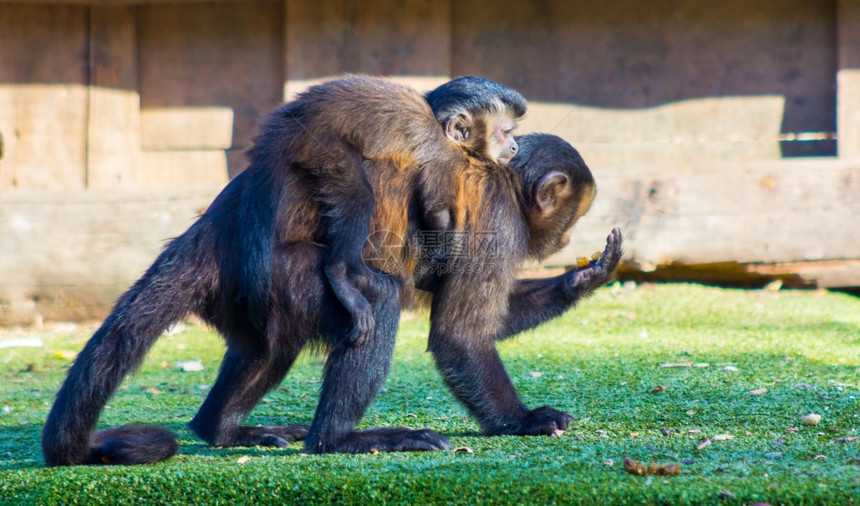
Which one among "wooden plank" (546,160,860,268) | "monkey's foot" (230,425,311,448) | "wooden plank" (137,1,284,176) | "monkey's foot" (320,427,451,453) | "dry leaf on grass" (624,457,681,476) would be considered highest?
"wooden plank" (137,1,284,176)

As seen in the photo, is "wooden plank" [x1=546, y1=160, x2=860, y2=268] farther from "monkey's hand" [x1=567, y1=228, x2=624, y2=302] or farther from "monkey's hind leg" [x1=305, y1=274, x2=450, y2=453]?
"monkey's hind leg" [x1=305, y1=274, x2=450, y2=453]

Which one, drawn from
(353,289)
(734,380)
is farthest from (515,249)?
(734,380)

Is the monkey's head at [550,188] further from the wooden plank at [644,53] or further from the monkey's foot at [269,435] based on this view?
the wooden plank at [644,53]

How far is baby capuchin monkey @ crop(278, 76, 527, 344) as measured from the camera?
11.7 ft

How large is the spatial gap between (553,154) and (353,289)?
1380mm

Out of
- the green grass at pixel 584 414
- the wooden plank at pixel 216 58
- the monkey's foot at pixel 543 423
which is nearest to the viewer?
the green grass at pixel 584 414

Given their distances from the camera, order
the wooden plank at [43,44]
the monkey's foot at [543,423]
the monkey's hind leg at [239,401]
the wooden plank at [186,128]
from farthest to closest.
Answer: the wooden plank at [186,128] → the wooden plank at [43,44] → the monkey's hind leg at [239,401] → the monkey's foot at [543,423]

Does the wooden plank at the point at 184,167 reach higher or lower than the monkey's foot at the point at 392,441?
higher

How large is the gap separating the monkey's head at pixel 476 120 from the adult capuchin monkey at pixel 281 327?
160 millimetres

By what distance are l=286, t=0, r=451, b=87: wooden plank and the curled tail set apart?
4485 millimetres

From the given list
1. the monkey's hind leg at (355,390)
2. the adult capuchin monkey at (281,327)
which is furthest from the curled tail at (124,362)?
the monkey's hind leg at (355,390)

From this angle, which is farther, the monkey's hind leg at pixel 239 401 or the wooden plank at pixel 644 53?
the wooden plank at pixel 644 53

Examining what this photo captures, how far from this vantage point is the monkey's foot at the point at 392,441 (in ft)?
11.6
